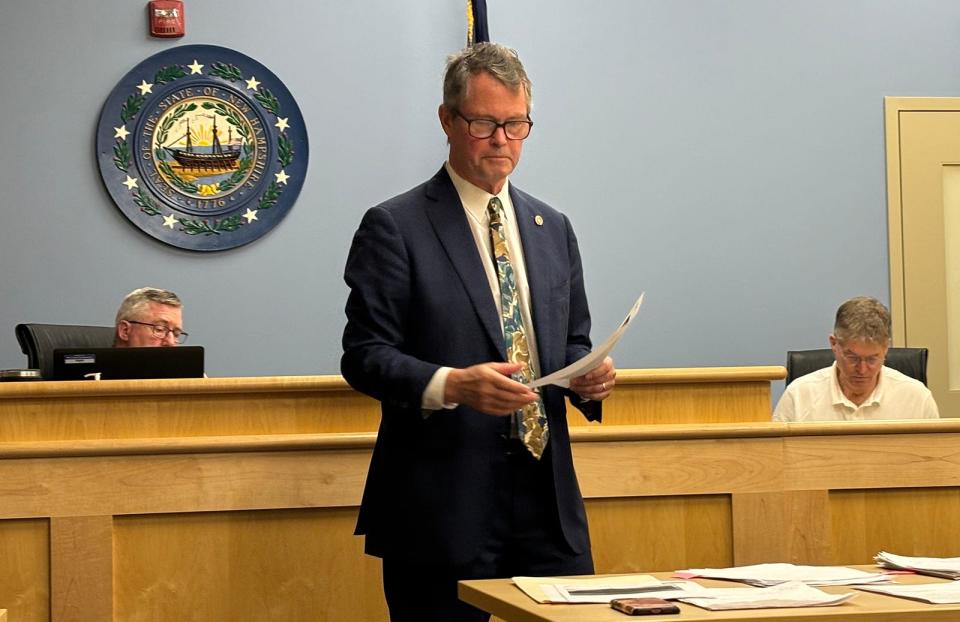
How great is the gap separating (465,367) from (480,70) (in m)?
0.46

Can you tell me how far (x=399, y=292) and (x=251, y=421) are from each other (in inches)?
27.0

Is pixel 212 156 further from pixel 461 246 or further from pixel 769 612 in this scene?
pixel 769 612

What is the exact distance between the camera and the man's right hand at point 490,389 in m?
1.74

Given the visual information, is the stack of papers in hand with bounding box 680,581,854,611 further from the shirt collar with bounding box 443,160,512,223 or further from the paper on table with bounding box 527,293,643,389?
the shirt collar with bounding box 443,160,512,223

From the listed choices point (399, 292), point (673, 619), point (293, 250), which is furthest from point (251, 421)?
A: point (293, 250)

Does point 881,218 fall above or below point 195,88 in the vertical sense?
below

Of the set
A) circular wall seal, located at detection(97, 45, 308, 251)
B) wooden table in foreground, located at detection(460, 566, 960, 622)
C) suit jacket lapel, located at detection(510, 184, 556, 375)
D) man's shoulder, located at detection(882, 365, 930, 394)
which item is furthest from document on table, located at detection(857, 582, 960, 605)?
circular wall seal, located at detection(97, 45, 308, 251)

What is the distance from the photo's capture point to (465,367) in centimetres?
192

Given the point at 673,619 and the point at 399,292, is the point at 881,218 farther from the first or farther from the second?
the point at 673,619

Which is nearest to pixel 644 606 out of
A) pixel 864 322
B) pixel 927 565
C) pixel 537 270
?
pixel 927 565

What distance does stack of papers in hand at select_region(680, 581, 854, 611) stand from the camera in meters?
1.47

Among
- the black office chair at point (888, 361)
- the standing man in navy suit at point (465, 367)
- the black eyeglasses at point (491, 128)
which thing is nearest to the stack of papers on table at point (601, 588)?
the standing man in navy suit at point (465, 367)

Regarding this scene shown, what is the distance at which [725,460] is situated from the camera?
251 centimetres

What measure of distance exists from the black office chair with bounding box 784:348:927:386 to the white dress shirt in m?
2.30
